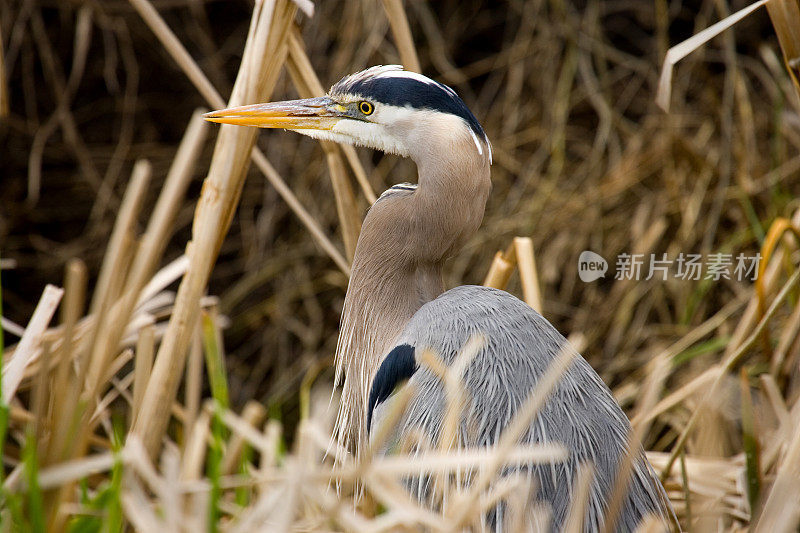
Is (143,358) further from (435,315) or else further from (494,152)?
(494,152)

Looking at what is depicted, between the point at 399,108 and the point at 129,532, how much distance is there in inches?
28.9

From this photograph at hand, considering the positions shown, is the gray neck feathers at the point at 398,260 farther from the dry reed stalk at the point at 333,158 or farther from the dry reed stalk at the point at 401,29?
the dry reed stalk at the point at 401,29

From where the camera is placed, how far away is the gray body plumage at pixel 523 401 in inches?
41.5

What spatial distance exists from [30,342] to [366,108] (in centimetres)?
62

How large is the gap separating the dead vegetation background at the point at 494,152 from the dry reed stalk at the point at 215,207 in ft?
3.76

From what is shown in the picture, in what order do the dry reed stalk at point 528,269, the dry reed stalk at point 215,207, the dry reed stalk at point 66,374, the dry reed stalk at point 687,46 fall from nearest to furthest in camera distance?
the dry reed stalk at point 66,374
the dry reed stalk at point 215,207
the dry reed stalk at point 687,46
the dry reed stalk at point 528,269

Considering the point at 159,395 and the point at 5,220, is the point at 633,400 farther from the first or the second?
the point at 5,220

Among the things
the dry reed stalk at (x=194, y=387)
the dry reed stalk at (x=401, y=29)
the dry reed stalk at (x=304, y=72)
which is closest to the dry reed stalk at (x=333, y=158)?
the dry reed stalk at (x=304, y=72)

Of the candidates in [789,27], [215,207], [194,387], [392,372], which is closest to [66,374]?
[194,387]

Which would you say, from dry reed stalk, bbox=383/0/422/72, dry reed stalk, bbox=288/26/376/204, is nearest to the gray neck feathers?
dry reed stalk, bbox=288/26/376/204


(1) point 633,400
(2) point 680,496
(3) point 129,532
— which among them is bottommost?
(1) point 633,400

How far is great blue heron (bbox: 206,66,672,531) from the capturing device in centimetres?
109

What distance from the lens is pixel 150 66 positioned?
294 centimetres

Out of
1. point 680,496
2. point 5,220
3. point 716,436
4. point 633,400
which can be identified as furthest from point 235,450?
point 5,220
